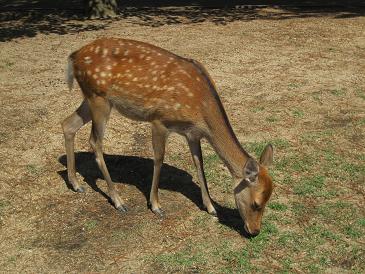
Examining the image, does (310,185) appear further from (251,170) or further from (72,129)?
(72,129)

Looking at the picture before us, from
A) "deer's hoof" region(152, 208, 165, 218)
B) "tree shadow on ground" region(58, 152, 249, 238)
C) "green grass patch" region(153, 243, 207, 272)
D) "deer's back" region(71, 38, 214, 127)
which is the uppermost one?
"deer's back" region(71, 38, 214, 127)

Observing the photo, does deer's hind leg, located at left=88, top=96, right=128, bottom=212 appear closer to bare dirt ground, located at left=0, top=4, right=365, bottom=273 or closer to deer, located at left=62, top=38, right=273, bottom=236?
deer, located at left=62, top=38, right=273, bottom=236

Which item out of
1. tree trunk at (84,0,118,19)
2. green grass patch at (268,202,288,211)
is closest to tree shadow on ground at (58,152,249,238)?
green grass patch at (268,202,288,211)

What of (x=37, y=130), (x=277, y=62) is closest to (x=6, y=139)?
(x=37, y=130)

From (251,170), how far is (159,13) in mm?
12115

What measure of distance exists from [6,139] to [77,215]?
2541 mm

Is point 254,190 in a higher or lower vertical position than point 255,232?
higher

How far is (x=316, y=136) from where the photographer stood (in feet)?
27.3

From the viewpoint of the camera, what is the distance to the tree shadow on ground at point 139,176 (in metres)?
6.85

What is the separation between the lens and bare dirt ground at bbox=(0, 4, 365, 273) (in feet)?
19.0

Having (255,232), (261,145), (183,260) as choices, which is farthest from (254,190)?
(261,145)

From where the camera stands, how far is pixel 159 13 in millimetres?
16812

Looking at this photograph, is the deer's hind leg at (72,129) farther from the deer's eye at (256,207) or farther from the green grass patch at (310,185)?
the green grass patch at (310,185)

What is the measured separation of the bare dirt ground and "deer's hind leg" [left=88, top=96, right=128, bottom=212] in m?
0.16
